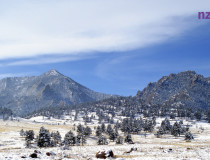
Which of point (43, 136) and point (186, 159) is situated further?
point (43, 136)

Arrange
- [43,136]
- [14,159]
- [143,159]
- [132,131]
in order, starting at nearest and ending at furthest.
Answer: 1. [14,159]
2. [143,159]
3. [43,136]
4. [132,131]

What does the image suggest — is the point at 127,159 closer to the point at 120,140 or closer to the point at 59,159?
the point at 59,159

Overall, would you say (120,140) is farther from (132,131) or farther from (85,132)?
(132,131)

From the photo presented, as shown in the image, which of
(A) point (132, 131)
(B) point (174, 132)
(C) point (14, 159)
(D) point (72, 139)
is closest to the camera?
(C) point (14, 159)

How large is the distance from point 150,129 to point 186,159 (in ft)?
539

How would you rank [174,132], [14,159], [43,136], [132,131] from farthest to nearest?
[132,131]
[174,132]
[43,136]
[14,159]

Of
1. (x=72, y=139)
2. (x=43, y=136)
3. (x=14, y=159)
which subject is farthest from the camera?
(x=72, y=139)

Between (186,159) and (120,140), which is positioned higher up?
(186,159)

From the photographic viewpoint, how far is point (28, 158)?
115 feet

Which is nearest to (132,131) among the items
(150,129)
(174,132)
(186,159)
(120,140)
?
(150,129)

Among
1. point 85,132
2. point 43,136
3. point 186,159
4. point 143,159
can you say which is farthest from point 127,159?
point 85,132

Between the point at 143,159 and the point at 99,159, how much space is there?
743 centimetres

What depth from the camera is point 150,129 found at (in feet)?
636

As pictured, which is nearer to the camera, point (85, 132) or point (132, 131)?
point (85, 132)
